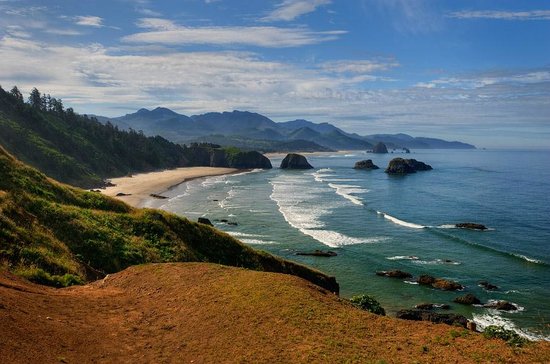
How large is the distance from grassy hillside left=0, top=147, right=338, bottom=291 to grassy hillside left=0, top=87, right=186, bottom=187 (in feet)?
303

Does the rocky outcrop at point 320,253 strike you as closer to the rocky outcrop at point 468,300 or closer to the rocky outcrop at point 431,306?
the rocky outcrop at point 431,306

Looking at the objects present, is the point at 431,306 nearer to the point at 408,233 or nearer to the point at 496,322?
the point at 496,322

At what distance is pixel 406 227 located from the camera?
74.4 metres

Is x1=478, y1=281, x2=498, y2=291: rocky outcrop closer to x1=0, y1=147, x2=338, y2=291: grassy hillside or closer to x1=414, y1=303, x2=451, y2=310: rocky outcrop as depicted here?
x1=414, y1=303, x2=451, y2=310: rocky outcrop

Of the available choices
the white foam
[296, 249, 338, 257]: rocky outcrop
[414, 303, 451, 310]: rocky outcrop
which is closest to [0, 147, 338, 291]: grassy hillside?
[414, 303, 451, 310]: rocky outcrop

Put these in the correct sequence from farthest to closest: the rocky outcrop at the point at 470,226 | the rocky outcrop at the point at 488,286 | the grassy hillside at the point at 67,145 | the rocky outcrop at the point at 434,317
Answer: the grassy hillside at the point at 67,145 → the rocky outcrop at the point at 470,226 → the rocky outcrop at the point at 488,286 → the rocky outcrop at the point at 434,317

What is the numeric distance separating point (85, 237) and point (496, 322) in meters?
34.3

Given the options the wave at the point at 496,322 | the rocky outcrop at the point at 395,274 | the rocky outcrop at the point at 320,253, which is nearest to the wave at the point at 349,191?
the rocky outcrop at the point at 320,253

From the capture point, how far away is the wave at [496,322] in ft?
112

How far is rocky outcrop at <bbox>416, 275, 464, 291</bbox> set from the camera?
1785 inches

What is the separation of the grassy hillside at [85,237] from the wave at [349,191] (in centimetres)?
6740

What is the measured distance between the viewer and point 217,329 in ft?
56.9

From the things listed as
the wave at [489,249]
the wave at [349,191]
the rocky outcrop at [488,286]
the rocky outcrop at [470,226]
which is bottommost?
the rocky outcrop at [488,286]

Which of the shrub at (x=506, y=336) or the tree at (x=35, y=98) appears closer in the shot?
the shrub at (x=506, y=336)
